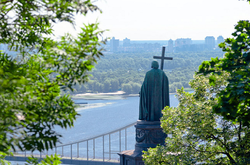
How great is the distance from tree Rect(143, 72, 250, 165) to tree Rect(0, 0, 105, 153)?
3.02m

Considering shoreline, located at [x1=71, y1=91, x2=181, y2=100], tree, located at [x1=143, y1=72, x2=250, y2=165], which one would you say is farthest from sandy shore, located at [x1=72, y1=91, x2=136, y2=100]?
tree, located at [x1=143, y1=72, x2=250, y2=165]

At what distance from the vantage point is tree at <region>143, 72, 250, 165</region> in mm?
5520

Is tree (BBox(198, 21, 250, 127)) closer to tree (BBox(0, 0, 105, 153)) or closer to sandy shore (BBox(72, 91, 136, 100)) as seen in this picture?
tree (BBox(0, 0, 105, 153))

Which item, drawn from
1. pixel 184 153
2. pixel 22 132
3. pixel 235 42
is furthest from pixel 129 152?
pixel 22 132

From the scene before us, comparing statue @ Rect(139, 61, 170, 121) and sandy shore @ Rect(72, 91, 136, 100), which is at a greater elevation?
statue @ Rect(139, 61, 170, 121)

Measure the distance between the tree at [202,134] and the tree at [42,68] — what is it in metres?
3.02

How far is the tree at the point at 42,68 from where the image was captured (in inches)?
87.4

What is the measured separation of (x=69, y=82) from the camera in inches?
108

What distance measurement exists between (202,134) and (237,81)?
88.1 inches

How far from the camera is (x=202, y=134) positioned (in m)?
5.67

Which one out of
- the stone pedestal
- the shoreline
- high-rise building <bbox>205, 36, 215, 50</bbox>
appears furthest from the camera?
high-rise building <bbox>205, 36, 215, 50</bbox>

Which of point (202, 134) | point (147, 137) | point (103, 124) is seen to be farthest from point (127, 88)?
point (202, 134)

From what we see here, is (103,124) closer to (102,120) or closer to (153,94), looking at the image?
(102,120)

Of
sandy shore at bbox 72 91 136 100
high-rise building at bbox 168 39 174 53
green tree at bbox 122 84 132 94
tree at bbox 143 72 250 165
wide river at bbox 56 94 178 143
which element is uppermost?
high-rise building at bbox 168 39 174 53
